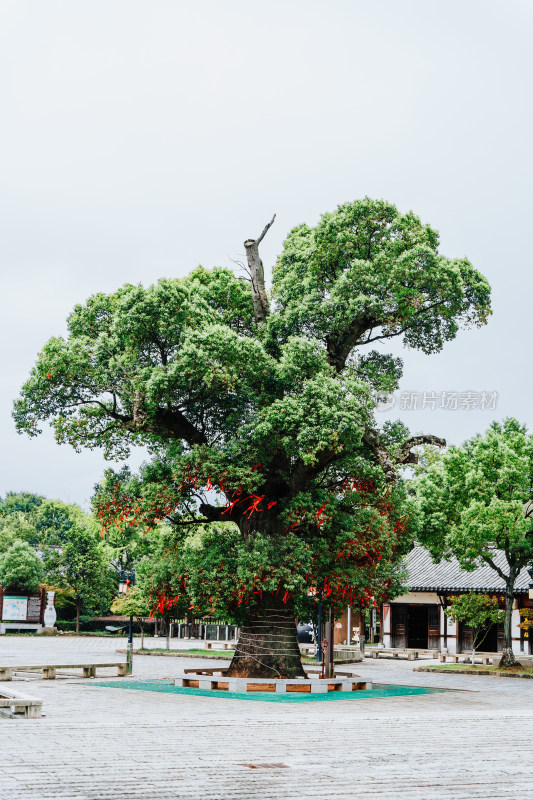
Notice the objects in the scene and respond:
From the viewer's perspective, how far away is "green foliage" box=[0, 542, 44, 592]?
5441cm

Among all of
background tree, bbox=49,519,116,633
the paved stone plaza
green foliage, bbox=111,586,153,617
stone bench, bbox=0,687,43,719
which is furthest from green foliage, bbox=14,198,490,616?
background tree, bbox=49,519,116,633

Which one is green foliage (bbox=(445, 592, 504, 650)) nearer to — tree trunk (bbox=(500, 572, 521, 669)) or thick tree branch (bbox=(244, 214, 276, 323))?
tree trunk (bbox=(500, 572, 521, 669))

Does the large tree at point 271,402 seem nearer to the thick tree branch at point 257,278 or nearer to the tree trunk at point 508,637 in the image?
the thick tree branch at point 257,278

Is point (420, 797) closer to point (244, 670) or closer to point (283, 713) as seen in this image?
point (283, 713)

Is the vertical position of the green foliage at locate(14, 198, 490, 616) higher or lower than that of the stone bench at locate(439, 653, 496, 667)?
higher

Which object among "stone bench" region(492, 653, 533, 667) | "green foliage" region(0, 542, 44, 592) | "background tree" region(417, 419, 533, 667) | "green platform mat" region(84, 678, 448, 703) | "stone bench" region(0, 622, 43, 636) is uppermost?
"background tree" region(417, 419, 533, 667)

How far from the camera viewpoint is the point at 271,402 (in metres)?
20.6

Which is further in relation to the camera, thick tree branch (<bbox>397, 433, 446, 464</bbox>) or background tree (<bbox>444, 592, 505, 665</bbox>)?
background tree (<bbox>444, 592, 505, 665</bbox>)

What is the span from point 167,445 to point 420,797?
1564 cm

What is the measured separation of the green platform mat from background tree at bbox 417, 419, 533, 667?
937 cm

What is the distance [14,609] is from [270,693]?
39.3 m

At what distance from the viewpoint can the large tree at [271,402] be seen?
1928cm

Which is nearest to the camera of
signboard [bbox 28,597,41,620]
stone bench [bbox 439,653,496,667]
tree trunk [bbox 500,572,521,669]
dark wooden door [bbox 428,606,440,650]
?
tree trunk [bbox 500,572,521,669]

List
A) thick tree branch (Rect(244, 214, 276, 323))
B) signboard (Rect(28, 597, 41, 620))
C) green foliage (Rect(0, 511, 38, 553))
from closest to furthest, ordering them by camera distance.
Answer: thick tree branch (Rect(244, 214, 276, 323)) < signboard (Rect(28, 597, 41, 620)) < green foliage (Rect(0, 511, 38, 553))
